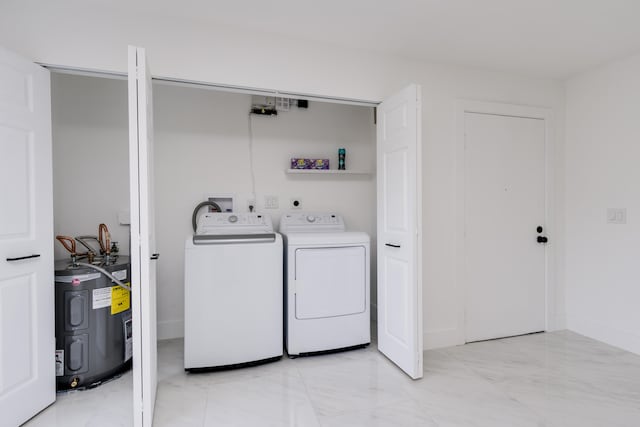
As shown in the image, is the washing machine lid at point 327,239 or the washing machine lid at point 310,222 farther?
the washing machine lid at point 310,222

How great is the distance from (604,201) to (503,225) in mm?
849

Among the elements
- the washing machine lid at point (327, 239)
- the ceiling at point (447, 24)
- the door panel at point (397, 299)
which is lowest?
the door panel at point (397, 299)

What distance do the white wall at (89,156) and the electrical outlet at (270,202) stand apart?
1164 mm

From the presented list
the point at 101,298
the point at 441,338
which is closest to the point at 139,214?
the point at 101,298

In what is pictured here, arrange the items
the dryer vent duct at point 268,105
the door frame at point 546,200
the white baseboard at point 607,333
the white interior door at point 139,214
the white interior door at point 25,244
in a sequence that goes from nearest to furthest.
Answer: the white interior door at point 139,214 → the white interior door at point 25,244 → the white baseboard at point 607,333 → the door frame at point 546,200 → the dryer vent duct at point 268,105

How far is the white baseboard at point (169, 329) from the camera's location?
276 cm

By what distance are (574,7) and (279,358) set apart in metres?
3.05

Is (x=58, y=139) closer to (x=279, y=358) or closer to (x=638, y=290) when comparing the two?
(x=279, y=358)

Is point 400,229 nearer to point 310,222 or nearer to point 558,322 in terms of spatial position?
point 310,222

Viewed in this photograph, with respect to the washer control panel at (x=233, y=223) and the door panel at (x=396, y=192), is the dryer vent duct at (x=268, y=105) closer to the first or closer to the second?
the washer control panel at (x=233, y=223)

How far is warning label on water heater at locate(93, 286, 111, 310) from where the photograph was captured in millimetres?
1987

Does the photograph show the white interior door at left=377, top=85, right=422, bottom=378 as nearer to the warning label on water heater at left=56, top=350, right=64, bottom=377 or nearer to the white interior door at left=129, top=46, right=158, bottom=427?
the white interior door at left=129, top=46, right=158, bottom=427

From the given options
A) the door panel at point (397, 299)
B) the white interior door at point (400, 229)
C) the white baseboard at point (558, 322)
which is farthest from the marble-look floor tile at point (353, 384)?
the white baseboard at point (558, 322)

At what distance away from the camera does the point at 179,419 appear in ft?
5.65
